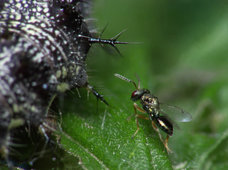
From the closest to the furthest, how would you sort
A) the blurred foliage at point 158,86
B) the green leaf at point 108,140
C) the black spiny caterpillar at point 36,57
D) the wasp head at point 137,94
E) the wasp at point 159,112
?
the black spiny caterpillar at point 36,57, the green leaf at point 108,140, the blurred foliage at point 158,86, the wasp at point 159,112, the wasp head at point 137,94

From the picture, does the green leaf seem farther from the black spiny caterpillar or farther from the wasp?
the black spiny caterpillar

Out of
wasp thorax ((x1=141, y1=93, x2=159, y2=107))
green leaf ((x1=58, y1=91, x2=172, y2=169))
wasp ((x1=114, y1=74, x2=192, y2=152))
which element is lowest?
green leaf ((x1=58, y1=91, x2=172, y2=169))

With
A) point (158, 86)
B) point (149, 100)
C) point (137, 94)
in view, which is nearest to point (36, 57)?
point (137, 94)

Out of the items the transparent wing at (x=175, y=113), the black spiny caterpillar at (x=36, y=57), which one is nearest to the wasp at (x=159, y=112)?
the transparent wing at (x=175, y=113)

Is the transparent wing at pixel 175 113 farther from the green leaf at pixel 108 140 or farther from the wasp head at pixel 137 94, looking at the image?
the green leaf at pixel 108 140

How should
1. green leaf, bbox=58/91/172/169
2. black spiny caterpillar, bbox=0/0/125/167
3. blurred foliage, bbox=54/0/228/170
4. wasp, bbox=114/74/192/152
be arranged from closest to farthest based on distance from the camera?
black spiny caterpillar, bbox=0/0/125/167
green leaf, bbox=58/91/172/169
blurred foliage, bbox=54/0/228/170
wasp, bbox=114/74/192/152

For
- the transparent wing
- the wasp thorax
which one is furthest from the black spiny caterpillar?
the transparent wing

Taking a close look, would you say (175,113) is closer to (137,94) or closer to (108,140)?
(137,94)

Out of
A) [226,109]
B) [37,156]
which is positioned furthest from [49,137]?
[226,109]
